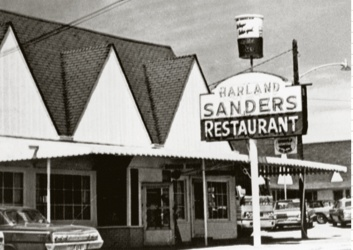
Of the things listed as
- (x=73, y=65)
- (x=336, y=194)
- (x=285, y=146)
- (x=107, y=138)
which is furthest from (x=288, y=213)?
(x=336, y=194)

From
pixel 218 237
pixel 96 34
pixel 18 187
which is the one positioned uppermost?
pixel 96 34

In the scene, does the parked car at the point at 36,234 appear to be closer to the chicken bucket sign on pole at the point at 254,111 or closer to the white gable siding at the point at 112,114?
the chicken bucket sign on pole at the point at 254,111

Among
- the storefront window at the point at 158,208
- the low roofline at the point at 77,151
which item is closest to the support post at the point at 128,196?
the storefront window at the point at 158,208

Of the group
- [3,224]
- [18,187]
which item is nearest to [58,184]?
[18,187]

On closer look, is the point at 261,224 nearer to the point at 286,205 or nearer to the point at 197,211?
the point at 286,205

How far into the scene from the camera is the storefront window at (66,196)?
28578 millimetres

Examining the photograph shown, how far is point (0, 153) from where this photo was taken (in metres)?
27.1

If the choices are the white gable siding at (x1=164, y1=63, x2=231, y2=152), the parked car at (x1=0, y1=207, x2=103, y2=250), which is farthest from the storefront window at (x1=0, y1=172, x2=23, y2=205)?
the white gable siding at (x1=164, y1=63, x2=231, y2=152)

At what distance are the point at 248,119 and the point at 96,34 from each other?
1240 centimetres

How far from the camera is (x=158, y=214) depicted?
32.2m

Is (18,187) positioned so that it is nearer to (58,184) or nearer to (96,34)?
(58,184)

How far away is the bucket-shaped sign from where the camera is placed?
98.3ft

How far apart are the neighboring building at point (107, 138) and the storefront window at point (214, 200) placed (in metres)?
0.05

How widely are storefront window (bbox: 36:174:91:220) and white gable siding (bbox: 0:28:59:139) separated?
7.22 ft
